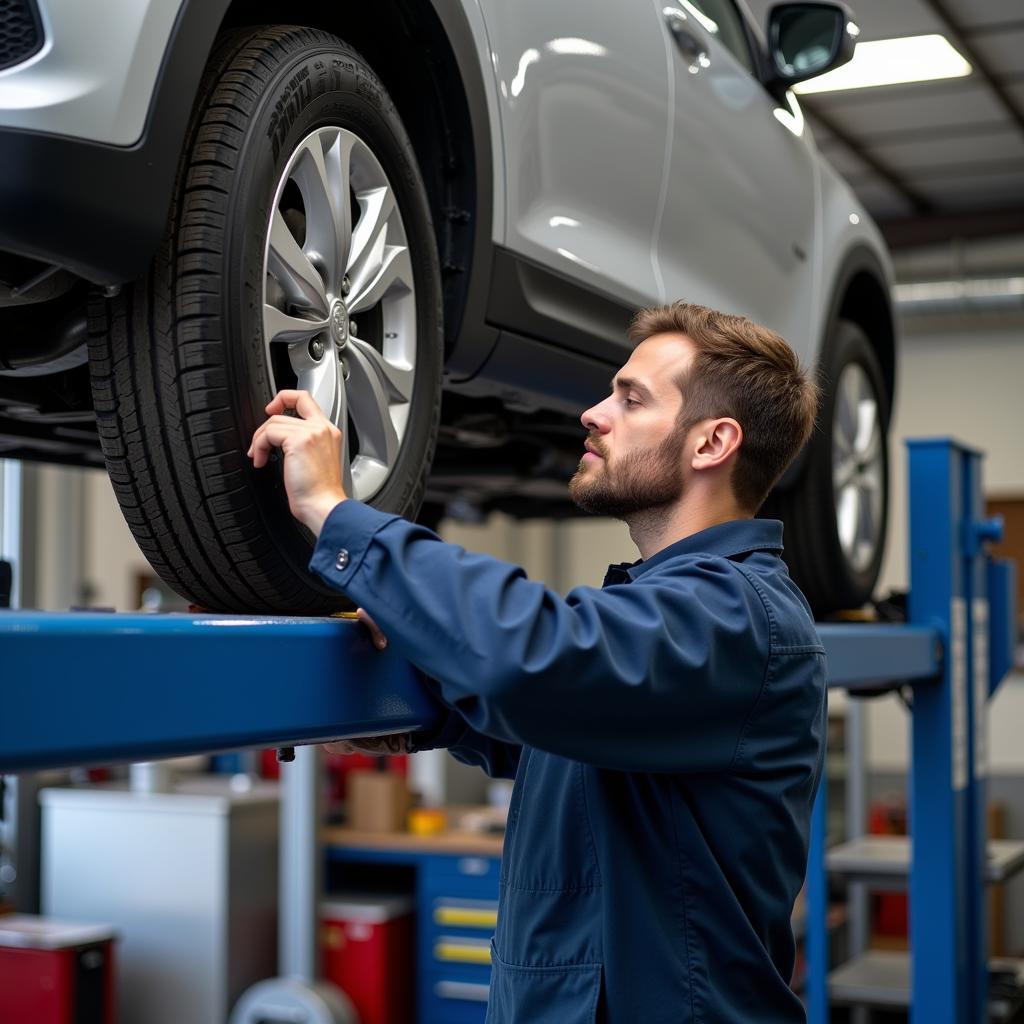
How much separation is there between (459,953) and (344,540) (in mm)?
5271

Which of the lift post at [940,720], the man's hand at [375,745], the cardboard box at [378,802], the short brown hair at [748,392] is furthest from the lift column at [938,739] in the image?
the cardboard box at [378,802]

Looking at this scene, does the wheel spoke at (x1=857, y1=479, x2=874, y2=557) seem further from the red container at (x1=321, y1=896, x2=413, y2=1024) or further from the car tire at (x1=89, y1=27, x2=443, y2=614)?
the red container at (x1=321, y1=896, x2=413, y2=1024)

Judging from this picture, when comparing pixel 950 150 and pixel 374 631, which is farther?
pixel 950 150

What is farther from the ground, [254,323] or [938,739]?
[254,323]

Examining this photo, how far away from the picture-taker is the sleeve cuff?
121 cm

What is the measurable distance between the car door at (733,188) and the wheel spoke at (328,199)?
2.87ft

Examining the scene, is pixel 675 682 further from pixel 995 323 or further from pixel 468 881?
pixel 995 323

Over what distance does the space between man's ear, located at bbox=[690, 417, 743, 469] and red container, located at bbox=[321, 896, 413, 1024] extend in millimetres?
4947

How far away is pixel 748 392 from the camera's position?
150 cm

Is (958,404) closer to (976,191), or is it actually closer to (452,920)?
(976,191)

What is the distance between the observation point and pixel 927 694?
3553 millimetres

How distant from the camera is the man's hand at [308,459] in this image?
1.26m

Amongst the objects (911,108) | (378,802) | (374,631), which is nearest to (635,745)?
(374,631)

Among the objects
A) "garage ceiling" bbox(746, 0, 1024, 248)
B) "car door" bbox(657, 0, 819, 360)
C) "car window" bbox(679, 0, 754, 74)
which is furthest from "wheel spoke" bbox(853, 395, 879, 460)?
"garage ceiling" bbox(746, 0, 1024, 248)
